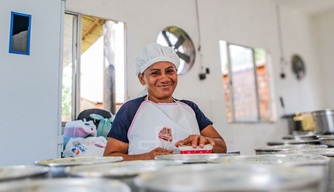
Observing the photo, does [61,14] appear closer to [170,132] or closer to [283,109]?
[170,132]

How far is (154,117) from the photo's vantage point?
177 cm

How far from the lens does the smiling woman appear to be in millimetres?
Result: 1645

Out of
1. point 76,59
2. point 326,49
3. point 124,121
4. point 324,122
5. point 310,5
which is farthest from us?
point 326,49

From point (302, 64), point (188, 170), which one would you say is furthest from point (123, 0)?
point (302, 64)

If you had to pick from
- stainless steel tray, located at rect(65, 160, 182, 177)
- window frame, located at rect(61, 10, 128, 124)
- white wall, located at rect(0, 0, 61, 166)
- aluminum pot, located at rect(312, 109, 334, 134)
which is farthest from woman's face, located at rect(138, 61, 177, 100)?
aluminum pot, located at rect(312, 109, 334, 134)

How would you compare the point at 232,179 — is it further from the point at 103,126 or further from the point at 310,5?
the point at 310,5

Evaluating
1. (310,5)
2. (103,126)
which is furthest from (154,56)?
(310,5)

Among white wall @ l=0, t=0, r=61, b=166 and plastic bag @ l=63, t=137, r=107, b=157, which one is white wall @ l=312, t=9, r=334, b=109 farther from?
white wall @ l=0, t=0, r=61, b=166

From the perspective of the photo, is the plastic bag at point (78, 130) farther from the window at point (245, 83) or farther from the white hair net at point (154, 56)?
the window at point (245, 83)

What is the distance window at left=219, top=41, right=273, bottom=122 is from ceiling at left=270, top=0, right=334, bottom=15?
3.89 feet

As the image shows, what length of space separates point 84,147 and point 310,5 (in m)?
5.32

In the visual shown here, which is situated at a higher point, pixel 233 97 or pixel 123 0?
pixel 123 0

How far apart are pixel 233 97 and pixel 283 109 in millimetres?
1312

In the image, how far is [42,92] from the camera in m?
1.71
